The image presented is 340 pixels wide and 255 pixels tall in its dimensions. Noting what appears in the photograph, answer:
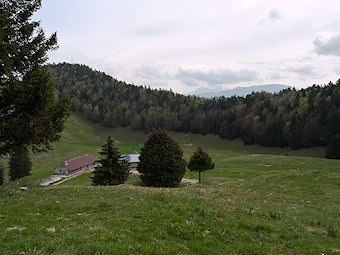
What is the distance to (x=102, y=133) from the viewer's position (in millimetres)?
174500

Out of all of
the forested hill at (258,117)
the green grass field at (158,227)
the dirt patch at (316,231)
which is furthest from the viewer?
the forested hill at (258,117)

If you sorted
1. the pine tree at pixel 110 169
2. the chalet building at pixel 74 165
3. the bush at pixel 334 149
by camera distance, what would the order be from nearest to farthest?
1. the pine tree at pixel 110 169
2. the chalet building at pixel 74 165
3. the bush at pixel 334 149

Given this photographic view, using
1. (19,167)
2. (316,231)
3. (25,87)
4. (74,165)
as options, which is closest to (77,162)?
(74,165)

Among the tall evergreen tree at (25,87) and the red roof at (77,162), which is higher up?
Answer: the tall evergreen tree at (25,87)

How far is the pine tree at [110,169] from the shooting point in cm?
3856

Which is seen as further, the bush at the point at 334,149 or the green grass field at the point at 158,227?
the bush at the point at 334,149

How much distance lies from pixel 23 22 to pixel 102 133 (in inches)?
6370

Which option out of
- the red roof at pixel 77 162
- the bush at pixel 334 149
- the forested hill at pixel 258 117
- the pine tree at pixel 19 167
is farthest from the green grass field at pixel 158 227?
the forested hill at pixel 258 117

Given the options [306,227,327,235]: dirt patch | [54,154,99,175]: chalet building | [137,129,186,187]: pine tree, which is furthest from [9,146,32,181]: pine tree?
[306,227,327,235]: dirt patch

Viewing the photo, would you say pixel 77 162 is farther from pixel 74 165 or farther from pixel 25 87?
pixel 25 87

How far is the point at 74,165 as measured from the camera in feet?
247

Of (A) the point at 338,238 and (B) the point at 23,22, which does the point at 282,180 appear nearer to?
(A) the point at 338,238

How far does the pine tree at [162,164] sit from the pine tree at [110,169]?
532cm

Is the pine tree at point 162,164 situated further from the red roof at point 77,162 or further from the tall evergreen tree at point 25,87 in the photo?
the red roof at point 77,162
